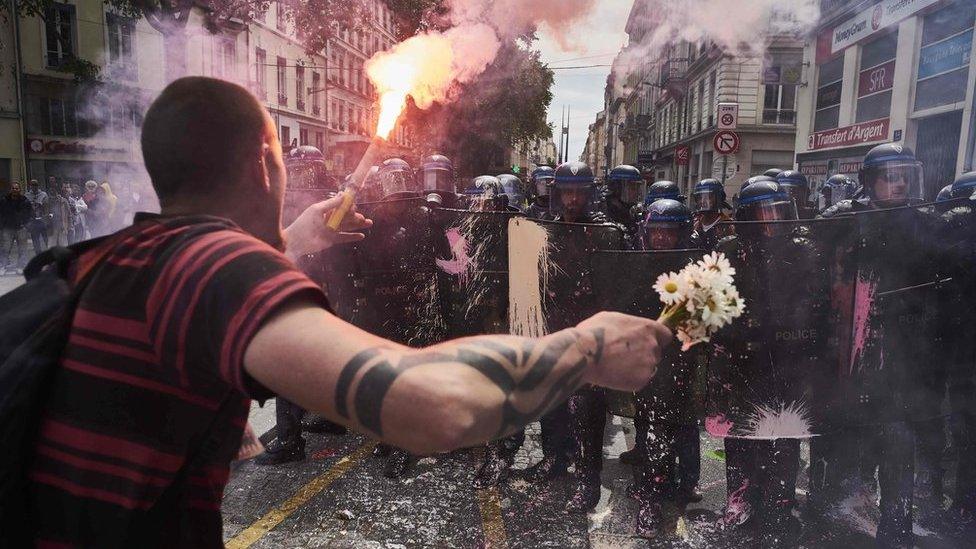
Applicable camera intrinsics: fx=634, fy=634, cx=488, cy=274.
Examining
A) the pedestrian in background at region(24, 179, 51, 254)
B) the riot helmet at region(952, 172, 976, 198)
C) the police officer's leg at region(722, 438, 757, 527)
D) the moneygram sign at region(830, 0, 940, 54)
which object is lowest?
the police officer's leg at region(722, 438, 757, 527)

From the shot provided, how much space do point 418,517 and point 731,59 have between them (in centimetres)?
2744

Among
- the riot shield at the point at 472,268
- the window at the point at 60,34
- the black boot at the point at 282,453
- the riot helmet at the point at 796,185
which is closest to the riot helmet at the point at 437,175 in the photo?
the riot shield at the point at 472,268

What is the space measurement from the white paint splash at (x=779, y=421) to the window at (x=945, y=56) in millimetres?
13089

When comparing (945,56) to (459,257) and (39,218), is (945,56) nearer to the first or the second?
(459,257)

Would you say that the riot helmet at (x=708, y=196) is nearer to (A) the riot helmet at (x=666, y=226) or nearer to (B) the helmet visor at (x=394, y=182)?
(A) the riot helmet at (x=666, y=226)

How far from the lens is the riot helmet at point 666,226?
509 centimetres

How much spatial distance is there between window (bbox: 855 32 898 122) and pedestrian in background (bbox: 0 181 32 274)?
21.6m

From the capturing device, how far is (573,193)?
549cm

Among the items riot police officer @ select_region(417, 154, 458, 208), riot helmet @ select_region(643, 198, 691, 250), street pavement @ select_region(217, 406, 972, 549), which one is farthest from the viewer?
riot police officer @ select_region(417, 154, 458, 208)

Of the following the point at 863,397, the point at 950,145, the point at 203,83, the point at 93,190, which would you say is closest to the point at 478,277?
the point at 863,397

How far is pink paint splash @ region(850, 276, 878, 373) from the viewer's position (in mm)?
3592

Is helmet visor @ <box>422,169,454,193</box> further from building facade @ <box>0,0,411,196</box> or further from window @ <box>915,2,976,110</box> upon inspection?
building facade @ <box>0,0,411,196</box>

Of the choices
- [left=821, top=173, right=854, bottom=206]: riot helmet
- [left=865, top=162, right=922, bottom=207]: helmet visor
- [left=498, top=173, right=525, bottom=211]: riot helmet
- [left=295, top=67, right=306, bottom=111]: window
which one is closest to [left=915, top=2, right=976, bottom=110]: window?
[left=821, top=173, right=854, bottom=206]: riot helmet

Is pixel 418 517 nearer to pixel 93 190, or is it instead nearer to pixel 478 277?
pixel 478 277
